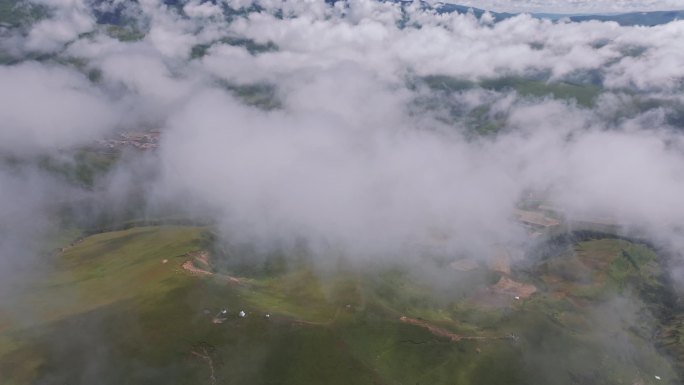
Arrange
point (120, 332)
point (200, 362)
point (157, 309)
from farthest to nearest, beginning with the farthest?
point (157, 309) → point (120, 332) → point (200, 362)

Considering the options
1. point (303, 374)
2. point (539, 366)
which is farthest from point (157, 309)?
point (539, 366)

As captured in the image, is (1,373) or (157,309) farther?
(157,309)

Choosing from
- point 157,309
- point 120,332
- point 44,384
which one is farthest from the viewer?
point 157,309

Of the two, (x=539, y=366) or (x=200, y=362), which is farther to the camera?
(x=539, y=366)

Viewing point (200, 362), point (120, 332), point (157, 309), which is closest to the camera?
point (200, 362)

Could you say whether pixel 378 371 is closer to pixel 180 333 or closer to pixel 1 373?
pixel 180 333

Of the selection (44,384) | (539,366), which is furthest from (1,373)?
(539,366)

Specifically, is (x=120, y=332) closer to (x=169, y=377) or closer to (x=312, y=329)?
(x=169, y=377)

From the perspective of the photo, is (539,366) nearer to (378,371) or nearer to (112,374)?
(378,371)
